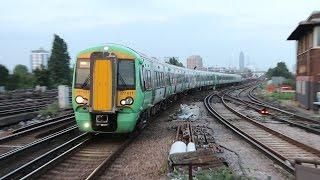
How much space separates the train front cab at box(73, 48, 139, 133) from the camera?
45.1 ft

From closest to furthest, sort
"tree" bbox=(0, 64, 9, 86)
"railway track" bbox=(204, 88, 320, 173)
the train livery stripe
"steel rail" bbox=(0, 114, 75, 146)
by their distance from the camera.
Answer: "railway track" bbox=(204, 88, 320, 173), the train livery stripe, "steel rail" bbox=(0, 114, 75, 146), "tree" bbox=(0, 64, 9, 86)

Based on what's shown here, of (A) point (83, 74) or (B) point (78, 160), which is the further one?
(A) point (83, 74)

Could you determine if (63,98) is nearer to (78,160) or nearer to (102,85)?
(102,85)

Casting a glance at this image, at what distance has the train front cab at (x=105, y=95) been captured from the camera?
13.8m

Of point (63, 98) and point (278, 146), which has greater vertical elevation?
point (63, 98)

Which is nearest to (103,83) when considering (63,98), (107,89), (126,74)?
(107,89)

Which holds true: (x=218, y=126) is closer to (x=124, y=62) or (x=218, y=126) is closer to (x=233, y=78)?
(x=124, y=62)

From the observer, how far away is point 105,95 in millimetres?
13758

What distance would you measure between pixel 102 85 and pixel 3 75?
51226 mm

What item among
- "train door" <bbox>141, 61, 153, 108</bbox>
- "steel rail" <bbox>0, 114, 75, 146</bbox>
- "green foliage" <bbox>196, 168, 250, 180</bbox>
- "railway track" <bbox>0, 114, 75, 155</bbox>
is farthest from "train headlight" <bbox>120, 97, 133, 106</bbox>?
"green foliage" <bbox>196, 168, 250, 180</bbox>

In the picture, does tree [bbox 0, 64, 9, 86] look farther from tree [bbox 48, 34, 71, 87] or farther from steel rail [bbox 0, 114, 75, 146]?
steel rail [bbox 0, 114, 75, 146]

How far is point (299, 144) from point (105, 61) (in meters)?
6.15

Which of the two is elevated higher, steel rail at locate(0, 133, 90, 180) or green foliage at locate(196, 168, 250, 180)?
green foliage at locate(196, 168, 250, 180)

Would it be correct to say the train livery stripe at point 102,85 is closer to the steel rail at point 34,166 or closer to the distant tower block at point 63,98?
the steel rail at point 34,166
